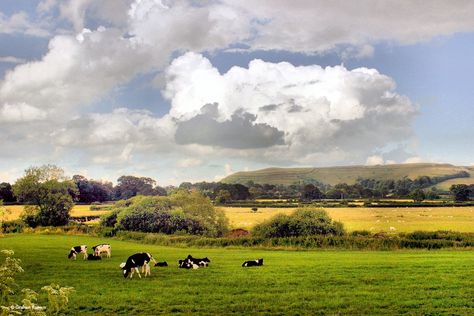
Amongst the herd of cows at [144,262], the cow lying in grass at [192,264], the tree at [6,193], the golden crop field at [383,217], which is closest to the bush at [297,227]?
the golden crop field at [383,217]

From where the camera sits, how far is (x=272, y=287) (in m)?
23.3

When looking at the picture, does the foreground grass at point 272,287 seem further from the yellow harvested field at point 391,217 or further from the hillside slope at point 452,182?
the hillside slope at point 452,182

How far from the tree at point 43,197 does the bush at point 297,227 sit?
3743 cm

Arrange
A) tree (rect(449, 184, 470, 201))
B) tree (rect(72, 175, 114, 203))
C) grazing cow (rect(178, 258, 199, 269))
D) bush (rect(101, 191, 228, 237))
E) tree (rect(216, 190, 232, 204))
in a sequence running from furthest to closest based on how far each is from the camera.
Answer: tree (rect(449, 184, 470, 201)), tree (rect(72, 175, 114, 203)), tree (rect(216, 190, 232, 204)), bush (rect(101, 191, 228, 237)), grazing cow (rect(178, 258, 199, 269))

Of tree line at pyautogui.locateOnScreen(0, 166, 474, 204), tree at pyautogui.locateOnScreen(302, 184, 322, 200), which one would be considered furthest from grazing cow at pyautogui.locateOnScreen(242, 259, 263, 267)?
tree at pyautogui.locateOnScreen(302, 184, 322, 200)

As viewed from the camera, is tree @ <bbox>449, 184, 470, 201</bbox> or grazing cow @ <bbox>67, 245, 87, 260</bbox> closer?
grazing cow @ <bbox>67, 245, 87, 260</bbox>

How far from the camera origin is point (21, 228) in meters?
74.9

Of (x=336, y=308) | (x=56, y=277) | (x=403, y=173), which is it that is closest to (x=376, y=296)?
(x=336, y=308)

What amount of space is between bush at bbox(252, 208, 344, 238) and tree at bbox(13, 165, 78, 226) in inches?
1474

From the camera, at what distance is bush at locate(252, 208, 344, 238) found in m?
60.7

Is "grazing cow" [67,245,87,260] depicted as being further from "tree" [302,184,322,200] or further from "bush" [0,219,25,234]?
"tree" [302,184,322,200]

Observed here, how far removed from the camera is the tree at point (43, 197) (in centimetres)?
8131

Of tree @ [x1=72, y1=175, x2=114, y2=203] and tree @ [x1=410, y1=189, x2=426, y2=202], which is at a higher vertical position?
tree @ [x1=72, y1=175, x2=114, y2=203]

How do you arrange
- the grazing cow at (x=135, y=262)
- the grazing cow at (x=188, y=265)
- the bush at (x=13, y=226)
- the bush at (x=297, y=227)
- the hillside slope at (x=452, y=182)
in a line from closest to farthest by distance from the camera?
the grazing cow at (x=135, y=262) < the grazing cow at (x=188, y=265) < the bush at (x=297, y=227) < the bush at (x=13, y=226) < the hillside slope at (x=452, y=182)
